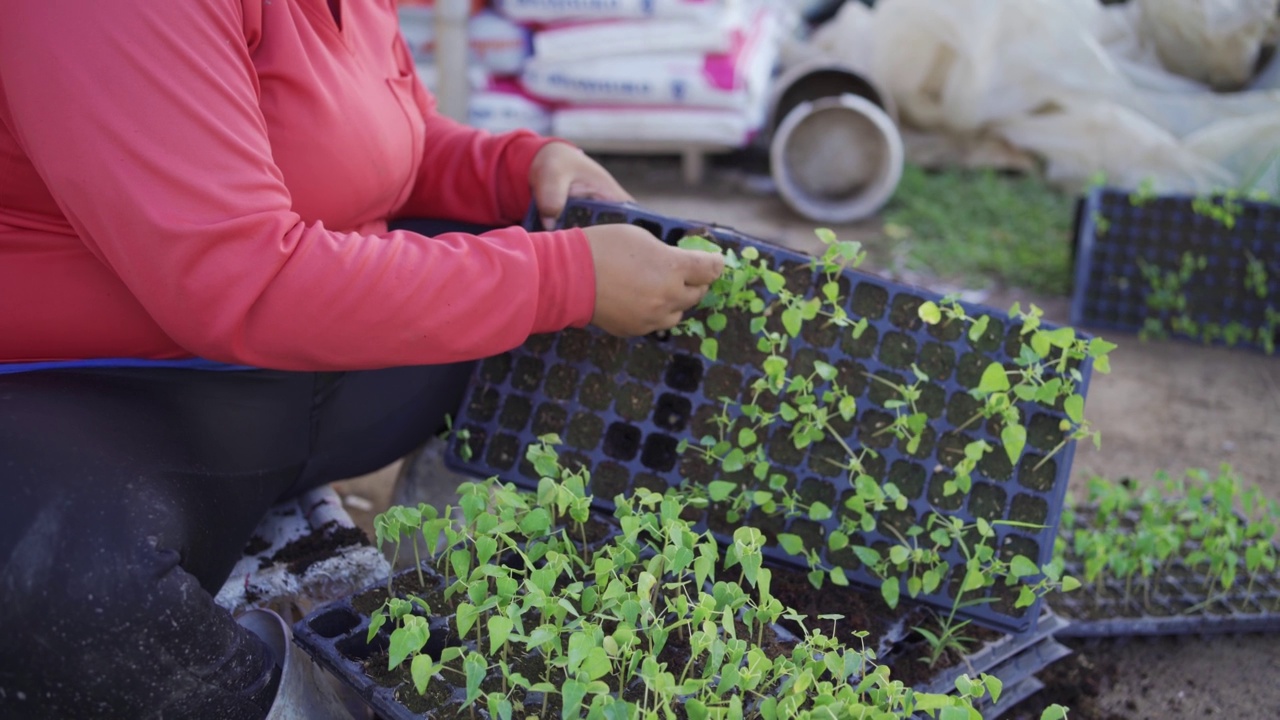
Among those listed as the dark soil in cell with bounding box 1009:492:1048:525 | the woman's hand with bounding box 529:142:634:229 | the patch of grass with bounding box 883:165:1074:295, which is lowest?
the patch of grass with bounding box 883:165:1074:295

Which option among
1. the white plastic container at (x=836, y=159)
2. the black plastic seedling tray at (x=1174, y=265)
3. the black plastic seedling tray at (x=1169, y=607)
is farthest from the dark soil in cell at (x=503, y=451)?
the white plastic container at (x=836, y=159)

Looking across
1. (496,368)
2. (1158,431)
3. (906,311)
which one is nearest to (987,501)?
(906,311)

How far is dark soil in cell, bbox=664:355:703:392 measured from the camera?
4.64ft

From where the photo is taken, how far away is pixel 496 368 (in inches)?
57.1

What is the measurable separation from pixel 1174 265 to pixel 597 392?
2.08 metres

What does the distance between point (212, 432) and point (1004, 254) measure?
9.34 ft

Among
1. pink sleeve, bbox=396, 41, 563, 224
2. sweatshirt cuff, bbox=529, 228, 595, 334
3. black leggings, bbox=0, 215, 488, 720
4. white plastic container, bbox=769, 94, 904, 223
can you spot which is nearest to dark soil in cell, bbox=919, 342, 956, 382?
sweatshirt cuff, bbox=529, 228, 595, 334

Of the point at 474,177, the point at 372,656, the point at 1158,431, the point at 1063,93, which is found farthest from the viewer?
the point at 1063,93

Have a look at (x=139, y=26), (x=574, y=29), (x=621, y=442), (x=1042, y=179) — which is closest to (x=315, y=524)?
(x=621, y=442)

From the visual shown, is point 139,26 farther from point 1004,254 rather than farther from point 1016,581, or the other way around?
point 1004,254

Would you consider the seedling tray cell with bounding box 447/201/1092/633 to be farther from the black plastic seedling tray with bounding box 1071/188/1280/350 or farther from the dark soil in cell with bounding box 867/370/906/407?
the black plastic seedling tray with bounding box 1071/188/1280/350

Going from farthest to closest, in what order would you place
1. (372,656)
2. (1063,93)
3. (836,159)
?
(1063,93) < (836,159) < (372,656)

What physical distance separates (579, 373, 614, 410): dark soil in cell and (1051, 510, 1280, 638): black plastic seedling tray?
2.51 feet

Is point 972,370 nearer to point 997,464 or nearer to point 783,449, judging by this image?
point 997,464
